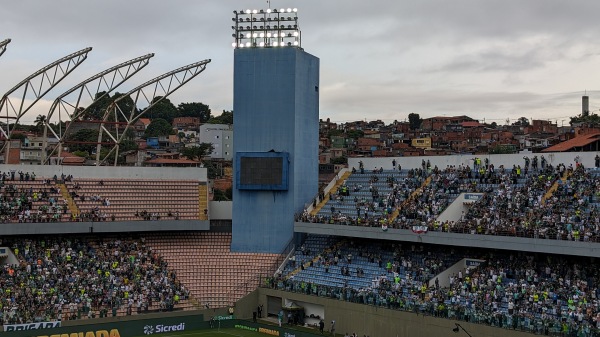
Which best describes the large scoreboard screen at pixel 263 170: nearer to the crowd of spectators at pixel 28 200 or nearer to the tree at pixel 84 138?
the crowd of spectators at pixel 28 200

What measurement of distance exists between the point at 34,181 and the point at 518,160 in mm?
31668

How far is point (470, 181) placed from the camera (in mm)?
46688

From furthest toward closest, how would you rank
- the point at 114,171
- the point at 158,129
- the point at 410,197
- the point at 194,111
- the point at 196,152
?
the point at 194,111, the point at 158,129, the point at 196,152, the point at 114,171, the point at 410,197

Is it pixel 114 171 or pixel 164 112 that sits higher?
pixel 164 112

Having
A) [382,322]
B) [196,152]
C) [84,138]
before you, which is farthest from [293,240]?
[84,138]

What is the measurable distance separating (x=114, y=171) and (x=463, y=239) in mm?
26944

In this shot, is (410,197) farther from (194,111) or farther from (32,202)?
(194,111)

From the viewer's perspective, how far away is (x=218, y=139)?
134 metres

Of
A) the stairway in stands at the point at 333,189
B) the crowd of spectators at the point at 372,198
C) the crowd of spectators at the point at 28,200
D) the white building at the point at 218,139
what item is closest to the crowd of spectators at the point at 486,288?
the crowd of spectators at the point at 372,198

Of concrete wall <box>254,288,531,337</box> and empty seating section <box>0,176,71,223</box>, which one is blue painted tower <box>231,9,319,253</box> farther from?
empty seating section <box>0,176,71,223</box>

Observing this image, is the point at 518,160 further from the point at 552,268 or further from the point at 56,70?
the point at 56,70

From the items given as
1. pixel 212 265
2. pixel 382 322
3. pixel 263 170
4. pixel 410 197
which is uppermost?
pixel 263 170

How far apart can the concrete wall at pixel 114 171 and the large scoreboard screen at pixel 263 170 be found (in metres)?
5.92

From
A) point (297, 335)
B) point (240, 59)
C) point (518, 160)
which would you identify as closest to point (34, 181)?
point (240, 59)
